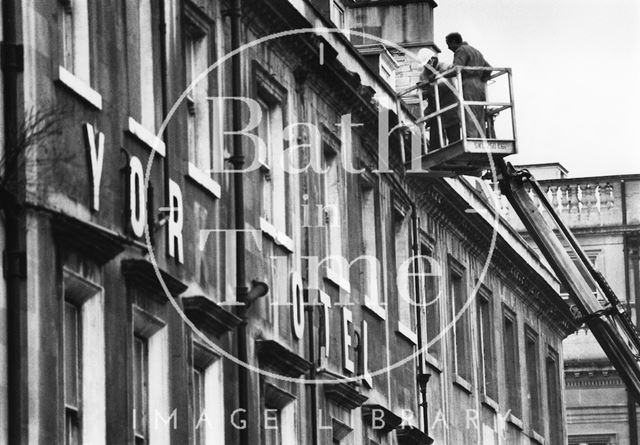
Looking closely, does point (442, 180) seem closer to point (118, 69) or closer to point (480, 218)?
point (480, 218)

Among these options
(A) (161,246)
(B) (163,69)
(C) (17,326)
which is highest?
(B) (163,69)

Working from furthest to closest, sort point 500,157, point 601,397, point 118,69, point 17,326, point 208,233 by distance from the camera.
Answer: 1. point 601,397
2. point 500,157
3. point 208,233
4. point 118,69
5. point 17,326

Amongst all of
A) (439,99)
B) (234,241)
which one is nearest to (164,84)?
(234,241)

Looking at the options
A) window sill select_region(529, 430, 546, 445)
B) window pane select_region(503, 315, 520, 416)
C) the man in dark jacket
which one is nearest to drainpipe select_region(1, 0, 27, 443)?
the man in dark jacket

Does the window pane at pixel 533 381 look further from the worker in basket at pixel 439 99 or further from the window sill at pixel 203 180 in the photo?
the window sill at pixel 203 180

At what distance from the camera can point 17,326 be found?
28.9 meters

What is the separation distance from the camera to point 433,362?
50.4 m

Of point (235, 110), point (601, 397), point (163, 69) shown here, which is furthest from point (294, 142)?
point (601, 397)

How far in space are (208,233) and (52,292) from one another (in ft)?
22.3

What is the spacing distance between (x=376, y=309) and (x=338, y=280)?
2826 millimetres

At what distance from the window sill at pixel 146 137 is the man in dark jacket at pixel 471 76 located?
10956mm

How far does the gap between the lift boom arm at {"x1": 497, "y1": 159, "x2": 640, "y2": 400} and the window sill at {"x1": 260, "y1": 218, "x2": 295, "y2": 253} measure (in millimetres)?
6371

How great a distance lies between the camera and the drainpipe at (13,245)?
28594 mm

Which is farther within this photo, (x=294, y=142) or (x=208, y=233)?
(x=294, y=142)
